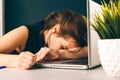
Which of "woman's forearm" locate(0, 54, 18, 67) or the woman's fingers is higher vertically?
the woman's fingers

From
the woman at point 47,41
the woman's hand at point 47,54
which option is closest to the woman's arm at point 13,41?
the woman at point 47,41

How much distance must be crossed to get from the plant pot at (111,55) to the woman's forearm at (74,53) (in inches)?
5.1

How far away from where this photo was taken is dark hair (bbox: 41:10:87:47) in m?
0.78

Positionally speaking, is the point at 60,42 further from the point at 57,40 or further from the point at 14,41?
the point at 14,41

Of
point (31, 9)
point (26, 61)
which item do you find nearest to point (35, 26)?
point (31, 9)

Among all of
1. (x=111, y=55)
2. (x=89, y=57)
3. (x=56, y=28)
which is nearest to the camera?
(x=111, y=55)

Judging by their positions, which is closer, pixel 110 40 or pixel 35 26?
pixel 110 40

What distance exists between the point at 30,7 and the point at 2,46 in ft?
0.62

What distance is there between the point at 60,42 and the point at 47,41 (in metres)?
0.06

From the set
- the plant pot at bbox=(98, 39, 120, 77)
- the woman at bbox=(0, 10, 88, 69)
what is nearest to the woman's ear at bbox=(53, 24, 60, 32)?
the woman at bbox=(0, 10, 88, 69)

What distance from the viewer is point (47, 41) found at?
2.77 feet

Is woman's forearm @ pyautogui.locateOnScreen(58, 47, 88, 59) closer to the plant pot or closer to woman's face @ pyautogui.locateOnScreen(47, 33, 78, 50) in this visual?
woman's face @ pyautogui.locateOnScreen(47, 33, 78, 50)

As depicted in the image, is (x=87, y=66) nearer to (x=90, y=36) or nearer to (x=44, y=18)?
(x=90, y=36)

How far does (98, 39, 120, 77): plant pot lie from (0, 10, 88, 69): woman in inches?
5.3
